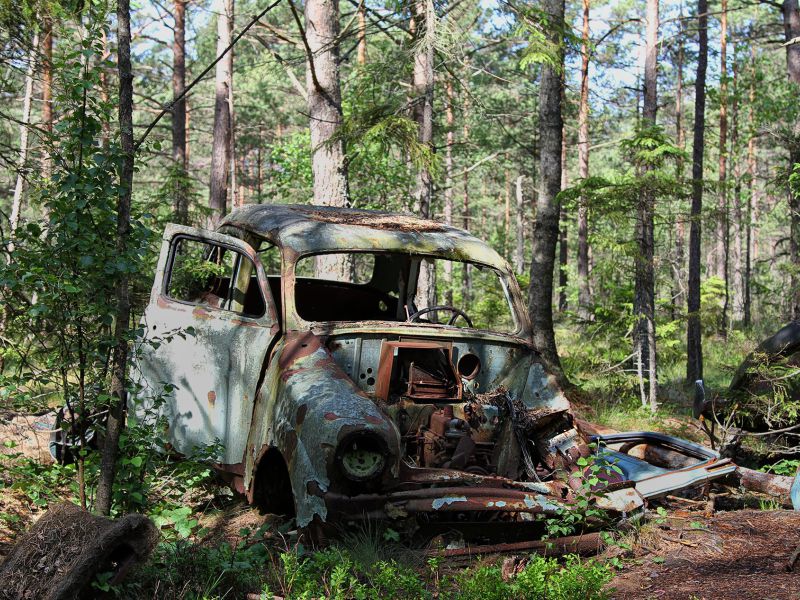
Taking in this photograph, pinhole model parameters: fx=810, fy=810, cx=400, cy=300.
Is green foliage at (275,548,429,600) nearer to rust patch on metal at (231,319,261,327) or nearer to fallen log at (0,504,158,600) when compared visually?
fallen log at (0,504,158,600)

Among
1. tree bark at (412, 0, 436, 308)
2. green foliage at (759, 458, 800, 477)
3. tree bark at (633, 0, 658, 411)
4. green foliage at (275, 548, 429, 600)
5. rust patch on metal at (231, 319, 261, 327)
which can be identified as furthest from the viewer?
tree bark at (412, 0, 436, 308)

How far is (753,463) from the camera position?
719 cm

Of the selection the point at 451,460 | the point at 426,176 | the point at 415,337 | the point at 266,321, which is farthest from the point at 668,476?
the point at 426,176

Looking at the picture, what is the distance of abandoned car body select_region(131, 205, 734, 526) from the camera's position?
14.8 feet

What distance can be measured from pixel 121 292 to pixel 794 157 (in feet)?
31.3

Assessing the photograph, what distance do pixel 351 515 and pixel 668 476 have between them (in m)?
2.50

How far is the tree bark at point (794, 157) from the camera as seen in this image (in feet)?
35.8

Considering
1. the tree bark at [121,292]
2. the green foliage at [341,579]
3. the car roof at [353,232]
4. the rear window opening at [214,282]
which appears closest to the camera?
the green foliage at [341,579]

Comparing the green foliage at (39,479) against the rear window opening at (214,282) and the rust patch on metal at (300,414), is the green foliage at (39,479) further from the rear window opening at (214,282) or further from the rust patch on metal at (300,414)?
the rear window opening at (214,282)

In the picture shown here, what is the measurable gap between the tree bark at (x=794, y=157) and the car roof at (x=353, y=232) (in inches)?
189

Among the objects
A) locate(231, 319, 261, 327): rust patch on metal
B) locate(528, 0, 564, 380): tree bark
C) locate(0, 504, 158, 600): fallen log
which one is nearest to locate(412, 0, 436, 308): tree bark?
locate(528, 0, 564, 380): tree bark

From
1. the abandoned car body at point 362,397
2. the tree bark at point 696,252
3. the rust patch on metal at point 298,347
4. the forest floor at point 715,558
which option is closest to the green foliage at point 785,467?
the abandoned car body at point 362,397

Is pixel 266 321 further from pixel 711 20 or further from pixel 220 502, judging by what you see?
pixel 711 20

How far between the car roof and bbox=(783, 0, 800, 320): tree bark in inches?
189
